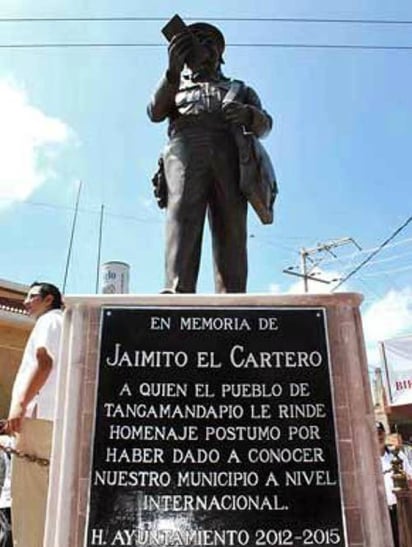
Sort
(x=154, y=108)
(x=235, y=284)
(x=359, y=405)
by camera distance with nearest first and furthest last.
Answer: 1. (x=359, y=405)
2. (x=235, y=284)
3. (x=154, y=108)

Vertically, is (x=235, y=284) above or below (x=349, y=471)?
above

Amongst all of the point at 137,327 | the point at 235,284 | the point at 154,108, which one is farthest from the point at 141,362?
the point at 154,108

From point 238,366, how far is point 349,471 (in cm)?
56

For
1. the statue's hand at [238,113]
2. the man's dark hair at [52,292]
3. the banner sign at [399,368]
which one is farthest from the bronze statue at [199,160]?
the banner sign at [399,368]

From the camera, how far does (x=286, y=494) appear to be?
210 centimetres

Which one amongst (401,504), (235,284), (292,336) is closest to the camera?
(292,336)

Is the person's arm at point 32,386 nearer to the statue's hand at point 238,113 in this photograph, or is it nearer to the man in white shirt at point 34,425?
the man in white shirt at point 34,425

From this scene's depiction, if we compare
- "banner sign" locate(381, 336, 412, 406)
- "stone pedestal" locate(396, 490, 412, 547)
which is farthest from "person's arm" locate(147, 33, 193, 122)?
"banner sign" locate(381, 336, 412, 406)

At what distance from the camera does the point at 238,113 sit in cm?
333

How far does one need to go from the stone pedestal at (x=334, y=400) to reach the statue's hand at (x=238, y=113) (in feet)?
4.29

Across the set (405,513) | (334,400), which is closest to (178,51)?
(334,400)

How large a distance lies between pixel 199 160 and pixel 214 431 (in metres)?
1.65

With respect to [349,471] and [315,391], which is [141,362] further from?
[349,471]

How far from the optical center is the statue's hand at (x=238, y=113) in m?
3.33
